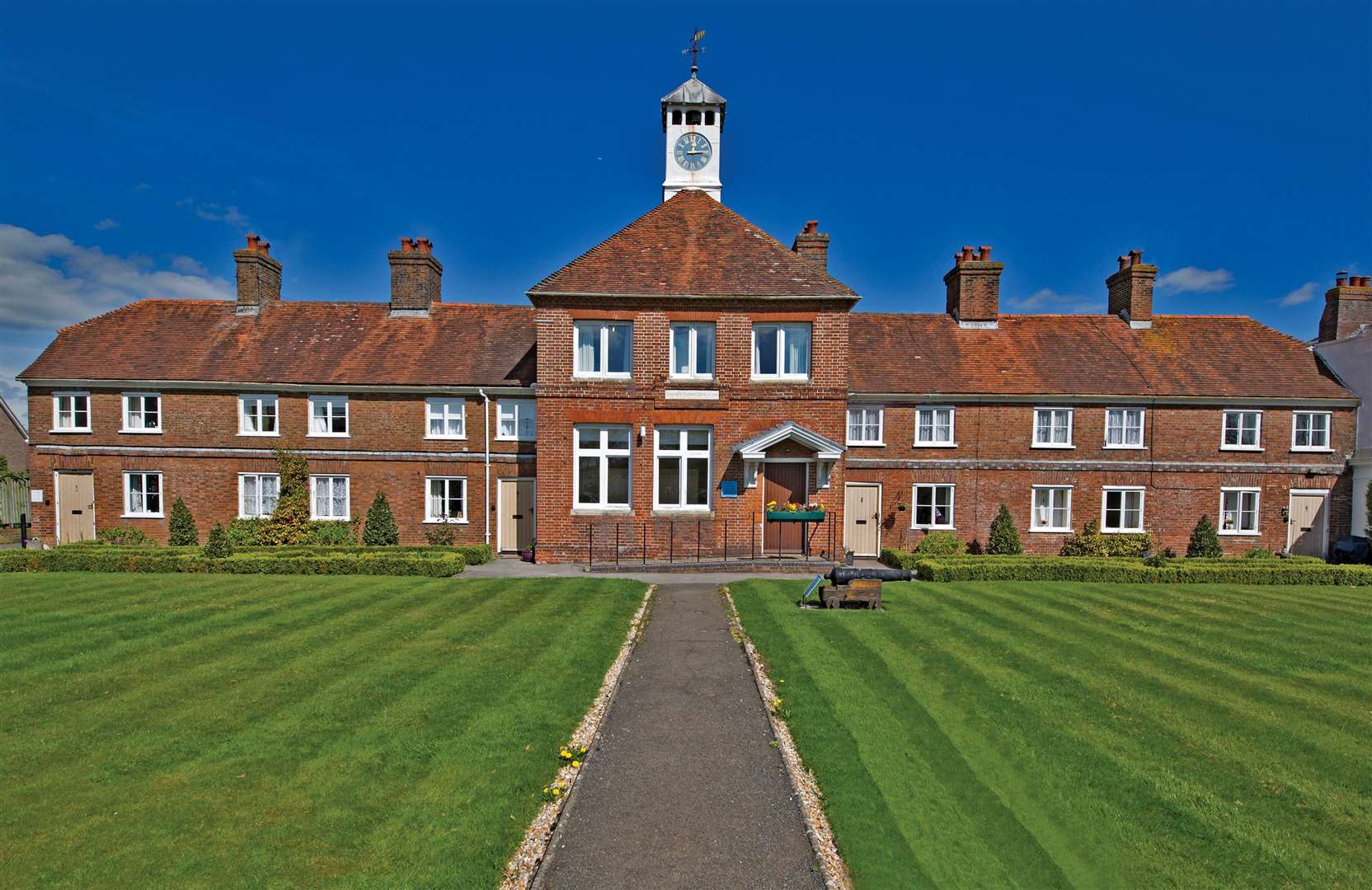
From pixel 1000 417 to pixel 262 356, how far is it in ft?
90.5

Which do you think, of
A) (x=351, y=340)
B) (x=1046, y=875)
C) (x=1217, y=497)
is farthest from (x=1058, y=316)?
(x=351, y=340)

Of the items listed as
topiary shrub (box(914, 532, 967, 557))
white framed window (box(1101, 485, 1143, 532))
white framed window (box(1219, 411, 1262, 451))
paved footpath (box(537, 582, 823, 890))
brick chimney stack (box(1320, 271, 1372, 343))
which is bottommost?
topiary shrub (box(914, 532, 967, 557))

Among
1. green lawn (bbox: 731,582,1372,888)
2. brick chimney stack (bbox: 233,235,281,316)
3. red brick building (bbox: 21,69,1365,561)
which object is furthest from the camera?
brick chimney stack (bbox: 233,235,281,316)

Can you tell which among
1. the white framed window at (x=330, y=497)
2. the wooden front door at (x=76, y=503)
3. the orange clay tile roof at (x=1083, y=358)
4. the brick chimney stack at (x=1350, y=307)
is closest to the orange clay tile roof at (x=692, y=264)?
the orange clay tile roof at (x=1083, y=358)

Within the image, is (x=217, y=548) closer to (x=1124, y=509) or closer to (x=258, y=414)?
(x=258, y=414)

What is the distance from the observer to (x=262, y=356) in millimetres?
23500

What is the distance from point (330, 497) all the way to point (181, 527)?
4.89 metres

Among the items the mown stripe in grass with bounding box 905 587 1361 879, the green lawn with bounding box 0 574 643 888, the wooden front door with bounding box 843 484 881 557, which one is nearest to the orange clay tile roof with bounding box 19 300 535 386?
the green lawn with bounding box 0 574 643 888

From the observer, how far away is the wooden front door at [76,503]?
73.4 feet

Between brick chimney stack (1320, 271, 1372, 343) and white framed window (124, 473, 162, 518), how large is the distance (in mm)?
44961

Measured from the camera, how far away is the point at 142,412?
891 inches

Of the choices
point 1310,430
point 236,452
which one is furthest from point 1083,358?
point 236,452

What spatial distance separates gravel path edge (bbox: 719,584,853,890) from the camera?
470 cm

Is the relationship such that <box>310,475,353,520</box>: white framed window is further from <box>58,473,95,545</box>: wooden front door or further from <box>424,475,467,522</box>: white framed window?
<box>58,473,95,545</box>: wooden front door
